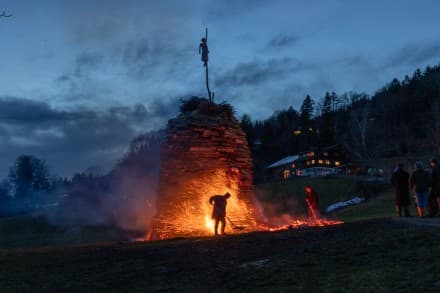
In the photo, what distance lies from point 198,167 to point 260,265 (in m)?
9.34

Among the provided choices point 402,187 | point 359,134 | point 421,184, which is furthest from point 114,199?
point 359,134

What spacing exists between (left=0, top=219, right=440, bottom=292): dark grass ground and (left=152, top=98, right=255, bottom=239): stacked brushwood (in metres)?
4.55

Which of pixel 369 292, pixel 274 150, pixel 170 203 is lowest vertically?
pixel 369 292

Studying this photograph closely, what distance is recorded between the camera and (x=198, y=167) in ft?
59.0

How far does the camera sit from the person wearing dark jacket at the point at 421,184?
48.8ft

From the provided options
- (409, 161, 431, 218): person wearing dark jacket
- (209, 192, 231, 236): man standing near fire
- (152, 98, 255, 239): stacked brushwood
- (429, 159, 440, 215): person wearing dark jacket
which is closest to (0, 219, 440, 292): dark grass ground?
(409, 161, 431, 218): person wearing dark jacket

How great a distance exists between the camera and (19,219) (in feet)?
137

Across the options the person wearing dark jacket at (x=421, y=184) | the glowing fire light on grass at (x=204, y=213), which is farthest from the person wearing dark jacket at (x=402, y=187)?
the glowing fire light on grass at (x=204, y=213)

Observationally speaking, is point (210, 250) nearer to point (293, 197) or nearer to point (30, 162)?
point (293, 197)

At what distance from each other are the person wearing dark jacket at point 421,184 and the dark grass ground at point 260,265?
8.48 ft

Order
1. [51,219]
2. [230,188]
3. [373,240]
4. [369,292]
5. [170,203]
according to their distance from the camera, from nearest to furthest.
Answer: [369,292]
[373,240]
[170,203]
[230,188]
[51,219]

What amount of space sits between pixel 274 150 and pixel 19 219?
6389cm

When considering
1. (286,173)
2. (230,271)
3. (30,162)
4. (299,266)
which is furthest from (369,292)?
(30,162)

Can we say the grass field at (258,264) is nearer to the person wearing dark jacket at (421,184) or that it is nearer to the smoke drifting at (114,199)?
the person wearing dark jacket at (421,184)
